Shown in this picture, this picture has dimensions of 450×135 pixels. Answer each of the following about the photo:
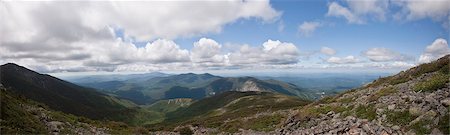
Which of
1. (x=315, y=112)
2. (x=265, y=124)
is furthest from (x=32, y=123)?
(x=265, y=124)

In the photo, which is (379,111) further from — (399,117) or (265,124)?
(265,124)

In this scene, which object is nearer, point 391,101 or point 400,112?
point 400,112

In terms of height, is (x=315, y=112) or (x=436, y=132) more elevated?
(x=436, y=132)

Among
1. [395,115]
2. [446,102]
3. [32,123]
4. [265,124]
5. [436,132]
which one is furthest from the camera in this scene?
[265,124]

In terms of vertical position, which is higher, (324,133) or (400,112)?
(400,112)

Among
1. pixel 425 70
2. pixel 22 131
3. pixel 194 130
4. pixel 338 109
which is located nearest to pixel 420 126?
pixel 338 109

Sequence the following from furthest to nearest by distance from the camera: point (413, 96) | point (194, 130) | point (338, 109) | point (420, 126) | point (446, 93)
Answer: point (194, 130) < point (338, 109) < point (413, 96) < point (446, 93) < point (420, 126)

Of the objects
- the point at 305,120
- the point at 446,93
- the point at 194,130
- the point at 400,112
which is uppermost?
the point at 446,93

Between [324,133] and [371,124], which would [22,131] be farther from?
[371,124]
